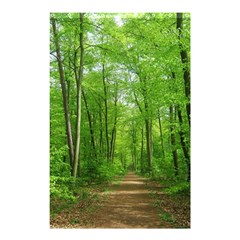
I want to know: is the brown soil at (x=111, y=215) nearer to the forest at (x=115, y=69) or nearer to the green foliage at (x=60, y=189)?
the forest at (x=115, y=69)

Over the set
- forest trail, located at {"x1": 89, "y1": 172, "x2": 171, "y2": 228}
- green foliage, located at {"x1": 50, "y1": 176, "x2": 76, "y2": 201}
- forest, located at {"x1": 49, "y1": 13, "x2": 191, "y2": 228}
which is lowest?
forest trail, located at {"x1": 89, "y1": 172, "x2": 171, "y2": 228}

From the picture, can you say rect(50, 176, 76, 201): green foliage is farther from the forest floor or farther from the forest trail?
the forest trail

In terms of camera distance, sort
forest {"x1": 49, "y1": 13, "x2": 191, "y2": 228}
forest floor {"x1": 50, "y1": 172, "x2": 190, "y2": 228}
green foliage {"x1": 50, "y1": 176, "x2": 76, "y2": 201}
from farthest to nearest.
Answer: forest {"x1": 49, "y1": 13, "x2": 191, "y2": 228} → green foliage {"x1": 50, "y1": 176, "x2": 76, "y2": 201} → forest floor {"x1": 50, "y1": 172, "x2": 190, "y2": 228}

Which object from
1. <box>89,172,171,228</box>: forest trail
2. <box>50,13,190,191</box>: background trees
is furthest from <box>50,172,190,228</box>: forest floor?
<box>50,13,190,191</box>: background trees

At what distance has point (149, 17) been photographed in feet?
31.7

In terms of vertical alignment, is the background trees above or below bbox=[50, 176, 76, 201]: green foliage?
above

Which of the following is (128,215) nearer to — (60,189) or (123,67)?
(60,189)

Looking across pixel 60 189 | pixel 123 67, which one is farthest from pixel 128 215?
pixel 123 67

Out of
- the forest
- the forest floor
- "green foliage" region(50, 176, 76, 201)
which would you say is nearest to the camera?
the forest floor

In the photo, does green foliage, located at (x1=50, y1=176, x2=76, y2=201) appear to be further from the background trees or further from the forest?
the background trees

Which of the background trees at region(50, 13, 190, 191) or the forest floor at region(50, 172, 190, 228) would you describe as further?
the background trees at region(50, 13, 190, 191)
